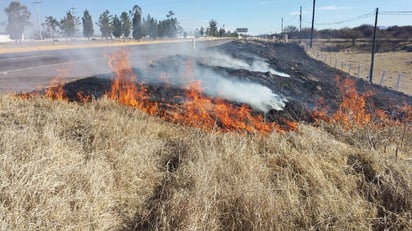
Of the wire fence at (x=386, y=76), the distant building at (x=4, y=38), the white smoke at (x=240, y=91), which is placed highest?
the distant building at (x=4, y=38)

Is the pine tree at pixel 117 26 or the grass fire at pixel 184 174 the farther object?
the pine tree at pixel 117 26

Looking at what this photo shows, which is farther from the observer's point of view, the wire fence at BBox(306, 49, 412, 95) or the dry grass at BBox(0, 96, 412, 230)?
the wire fence at BBox(306, 49, 412, 95)

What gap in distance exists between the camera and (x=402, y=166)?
15.8 feet

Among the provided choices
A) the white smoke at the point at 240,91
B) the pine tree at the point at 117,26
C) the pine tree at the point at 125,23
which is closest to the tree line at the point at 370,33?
the pine tree at the point at 125,23

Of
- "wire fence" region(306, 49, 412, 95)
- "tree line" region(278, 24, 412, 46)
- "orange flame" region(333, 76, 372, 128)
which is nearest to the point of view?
"orange flame" region(333, 76, 372, 128)

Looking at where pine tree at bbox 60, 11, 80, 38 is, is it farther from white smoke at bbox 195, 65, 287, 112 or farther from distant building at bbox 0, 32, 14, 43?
white smoke at bbox 195, 65, 287, 112

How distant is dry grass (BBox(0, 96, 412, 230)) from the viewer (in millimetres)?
3283

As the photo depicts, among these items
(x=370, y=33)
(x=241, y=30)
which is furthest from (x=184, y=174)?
(x=241, y=30)

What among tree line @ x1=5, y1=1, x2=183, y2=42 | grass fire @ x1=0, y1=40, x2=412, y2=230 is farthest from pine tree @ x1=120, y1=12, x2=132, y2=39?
grass fire @ x1=0, y1=40, x2=412, y2=230

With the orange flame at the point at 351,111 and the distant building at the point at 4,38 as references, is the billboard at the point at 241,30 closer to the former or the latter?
the distant building at the point at 4,38

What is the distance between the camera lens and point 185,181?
4.16 metres

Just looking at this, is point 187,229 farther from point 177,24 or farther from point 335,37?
point 335,37

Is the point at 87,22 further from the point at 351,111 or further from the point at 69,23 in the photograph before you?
the point at 351,111

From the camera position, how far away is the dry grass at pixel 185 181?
3.28 m
